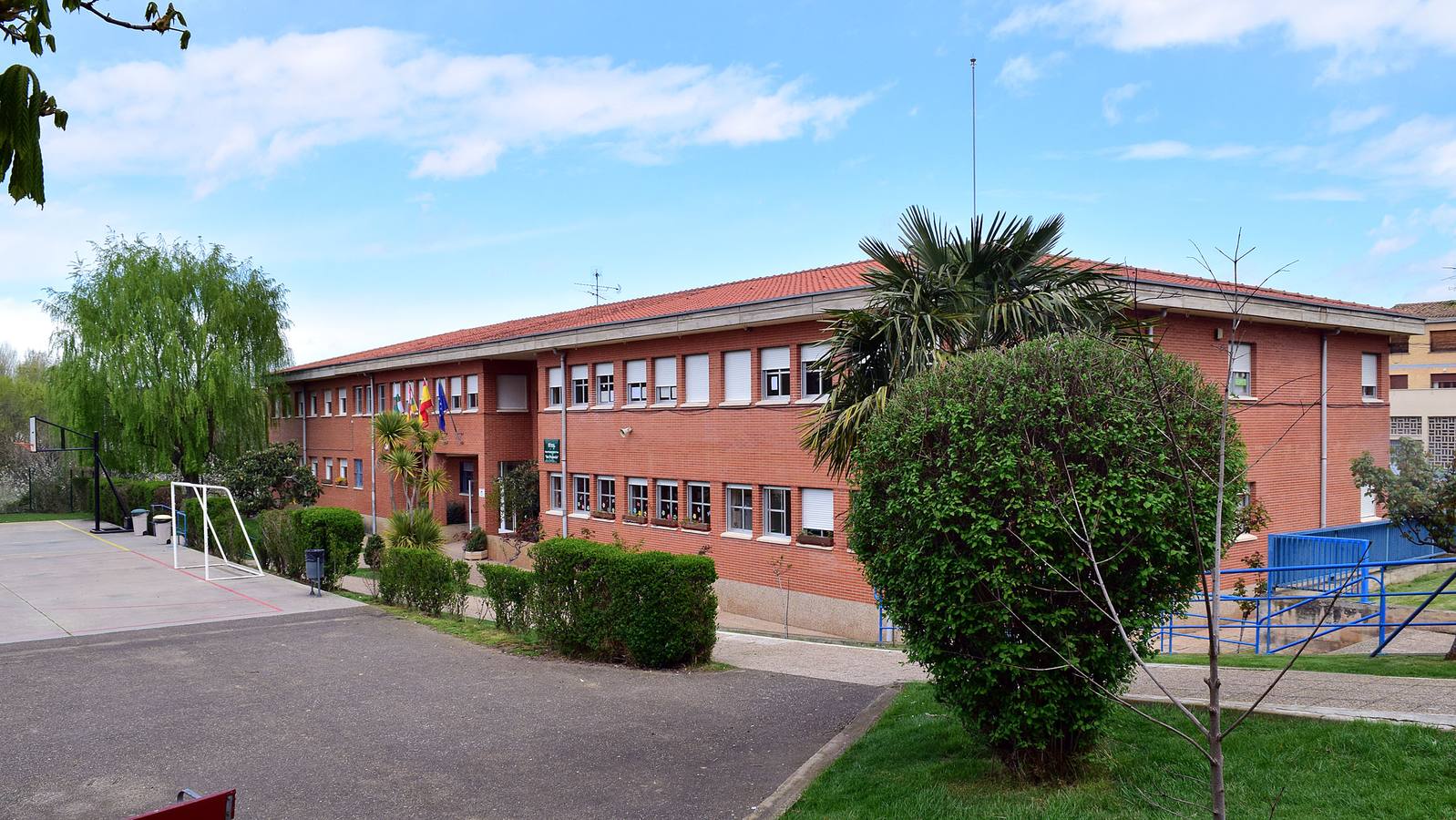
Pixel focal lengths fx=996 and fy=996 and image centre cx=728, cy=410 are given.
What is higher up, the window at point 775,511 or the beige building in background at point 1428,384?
the beige building in background at point 1428,384

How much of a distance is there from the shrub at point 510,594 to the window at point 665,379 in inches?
359

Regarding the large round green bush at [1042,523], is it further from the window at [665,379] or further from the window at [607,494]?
the window at [607,494]

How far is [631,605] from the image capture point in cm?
1205

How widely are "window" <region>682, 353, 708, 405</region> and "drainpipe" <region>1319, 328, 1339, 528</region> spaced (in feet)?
42.6

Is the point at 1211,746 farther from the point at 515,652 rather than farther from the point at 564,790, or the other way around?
the point at 515,652

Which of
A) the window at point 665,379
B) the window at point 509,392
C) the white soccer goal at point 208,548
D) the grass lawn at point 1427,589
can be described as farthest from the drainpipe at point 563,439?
the grass lawn at point 1427,589

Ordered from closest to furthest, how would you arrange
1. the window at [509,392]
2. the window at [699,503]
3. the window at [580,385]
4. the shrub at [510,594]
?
the shrub at [510,594], the window at [699,503], the window at [580,385], the window at [509,392]

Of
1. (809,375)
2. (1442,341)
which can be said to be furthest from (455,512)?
(1442,341)

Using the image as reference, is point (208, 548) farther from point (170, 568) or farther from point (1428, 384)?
point (1428, 384)

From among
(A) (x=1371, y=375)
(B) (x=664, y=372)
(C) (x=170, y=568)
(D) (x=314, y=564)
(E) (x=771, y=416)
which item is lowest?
(C) (x=170, y=568)

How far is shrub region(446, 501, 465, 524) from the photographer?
112 ft

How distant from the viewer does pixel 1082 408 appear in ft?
19.8

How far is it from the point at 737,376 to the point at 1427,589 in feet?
43.0

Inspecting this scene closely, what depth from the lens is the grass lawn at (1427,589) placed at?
55.9 feet
